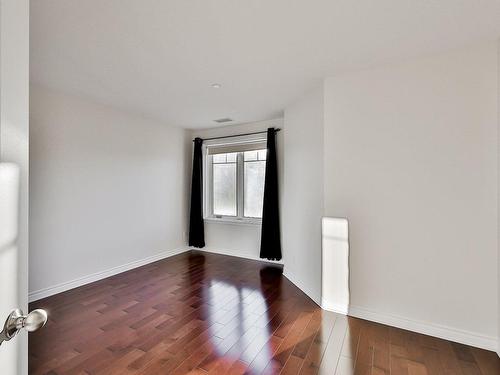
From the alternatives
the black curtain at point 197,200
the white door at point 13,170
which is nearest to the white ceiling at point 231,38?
the white door at point 13,170

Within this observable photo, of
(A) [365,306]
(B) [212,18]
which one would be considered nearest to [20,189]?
(B) [212,18]

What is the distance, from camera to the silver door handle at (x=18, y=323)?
0.67 m

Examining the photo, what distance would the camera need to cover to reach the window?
4.48 meters

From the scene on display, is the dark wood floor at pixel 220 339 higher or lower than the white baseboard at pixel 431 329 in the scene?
lower

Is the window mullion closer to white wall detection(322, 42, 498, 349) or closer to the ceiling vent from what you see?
the ceiling vent

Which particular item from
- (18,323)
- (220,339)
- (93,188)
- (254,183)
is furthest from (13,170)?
(254,183)

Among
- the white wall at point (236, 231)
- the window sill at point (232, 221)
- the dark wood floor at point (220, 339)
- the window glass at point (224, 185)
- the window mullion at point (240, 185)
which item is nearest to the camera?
the dark wood floor at point (220, 339)

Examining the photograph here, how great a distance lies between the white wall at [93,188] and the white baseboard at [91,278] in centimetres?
5

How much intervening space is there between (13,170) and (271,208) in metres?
3.48

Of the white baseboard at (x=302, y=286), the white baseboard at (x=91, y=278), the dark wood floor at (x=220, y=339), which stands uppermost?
the white baseboard at (x=91, y=278)

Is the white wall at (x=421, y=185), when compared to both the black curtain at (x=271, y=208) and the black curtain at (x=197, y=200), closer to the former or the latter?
the black curtain at (x=271, y=208)

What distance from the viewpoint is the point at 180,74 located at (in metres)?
2.59

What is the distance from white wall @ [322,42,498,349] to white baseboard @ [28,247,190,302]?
Result: 10.1 ft

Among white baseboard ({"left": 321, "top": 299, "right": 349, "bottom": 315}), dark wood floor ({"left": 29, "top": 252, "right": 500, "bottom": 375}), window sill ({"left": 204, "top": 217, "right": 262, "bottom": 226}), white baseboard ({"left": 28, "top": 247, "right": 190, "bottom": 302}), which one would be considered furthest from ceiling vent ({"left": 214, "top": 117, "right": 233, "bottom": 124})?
white baseboard ({"left": 321, "top": 299, "right": 349, "bottom": 315})
